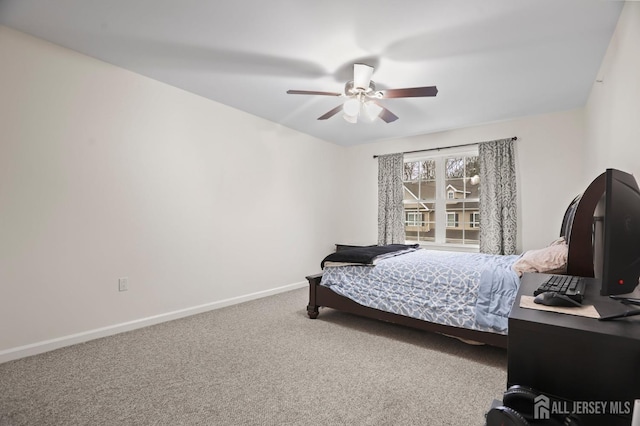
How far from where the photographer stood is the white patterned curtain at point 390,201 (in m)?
5.02

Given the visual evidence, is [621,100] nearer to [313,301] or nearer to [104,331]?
[313,301]

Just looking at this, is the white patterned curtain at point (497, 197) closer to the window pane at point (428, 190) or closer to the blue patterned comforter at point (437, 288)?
the window pane at point (428, 190)

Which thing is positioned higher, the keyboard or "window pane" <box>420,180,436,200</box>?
"window pane" <box>420,180,436,200</box>

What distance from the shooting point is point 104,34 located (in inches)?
90.6

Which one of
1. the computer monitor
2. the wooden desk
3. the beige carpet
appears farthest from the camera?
the beige carpet

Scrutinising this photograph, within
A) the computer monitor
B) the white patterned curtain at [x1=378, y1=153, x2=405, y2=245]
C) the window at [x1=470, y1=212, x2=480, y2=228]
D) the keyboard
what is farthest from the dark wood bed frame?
the white patterned curtain at [x1=378, y1=153, x2=405, y2=245]

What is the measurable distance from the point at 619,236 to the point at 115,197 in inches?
133

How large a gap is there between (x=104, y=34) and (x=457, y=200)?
4619 mm

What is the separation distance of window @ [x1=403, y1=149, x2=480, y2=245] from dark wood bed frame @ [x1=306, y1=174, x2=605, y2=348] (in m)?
2.13

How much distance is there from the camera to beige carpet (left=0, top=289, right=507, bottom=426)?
1.62 metres

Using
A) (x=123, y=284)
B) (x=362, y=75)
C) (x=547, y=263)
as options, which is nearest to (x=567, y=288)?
(x=547, y=263)

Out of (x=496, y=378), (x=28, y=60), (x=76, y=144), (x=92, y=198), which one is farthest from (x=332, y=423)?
(x=28, y=60)

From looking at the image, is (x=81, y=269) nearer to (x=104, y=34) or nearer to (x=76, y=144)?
(x=76, y=144)

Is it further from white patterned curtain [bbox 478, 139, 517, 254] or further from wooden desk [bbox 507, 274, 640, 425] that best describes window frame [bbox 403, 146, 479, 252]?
wooden desk [bbox 507, 274, 640, 425]
